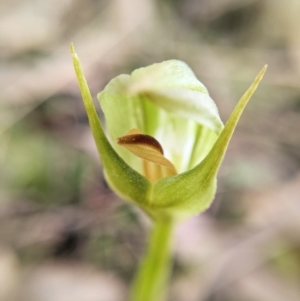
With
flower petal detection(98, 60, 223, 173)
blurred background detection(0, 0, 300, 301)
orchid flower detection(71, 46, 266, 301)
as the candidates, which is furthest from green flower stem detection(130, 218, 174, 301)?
blurred background detection(0, 0, 300, 301)

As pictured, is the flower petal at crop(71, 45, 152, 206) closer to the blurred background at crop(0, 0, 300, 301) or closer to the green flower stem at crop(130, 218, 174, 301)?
the green flower stem at crop(130, 218, 174, 301)

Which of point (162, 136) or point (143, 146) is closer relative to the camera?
point (143, 146)

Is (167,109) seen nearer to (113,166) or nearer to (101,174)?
(113,166)

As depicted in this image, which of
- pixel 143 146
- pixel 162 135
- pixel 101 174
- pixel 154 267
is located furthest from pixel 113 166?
pixel 101 174

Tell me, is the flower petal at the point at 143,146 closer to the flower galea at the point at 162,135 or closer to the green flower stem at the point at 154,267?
the flower galea at the point at 162,135

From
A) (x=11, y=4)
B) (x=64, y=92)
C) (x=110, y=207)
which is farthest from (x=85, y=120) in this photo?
(x=11, y=4)

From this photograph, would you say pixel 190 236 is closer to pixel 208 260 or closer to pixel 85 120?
pixel 208 260

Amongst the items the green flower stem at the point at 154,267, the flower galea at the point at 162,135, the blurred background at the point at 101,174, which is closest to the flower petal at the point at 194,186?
the flower galea at the point at 162,135
